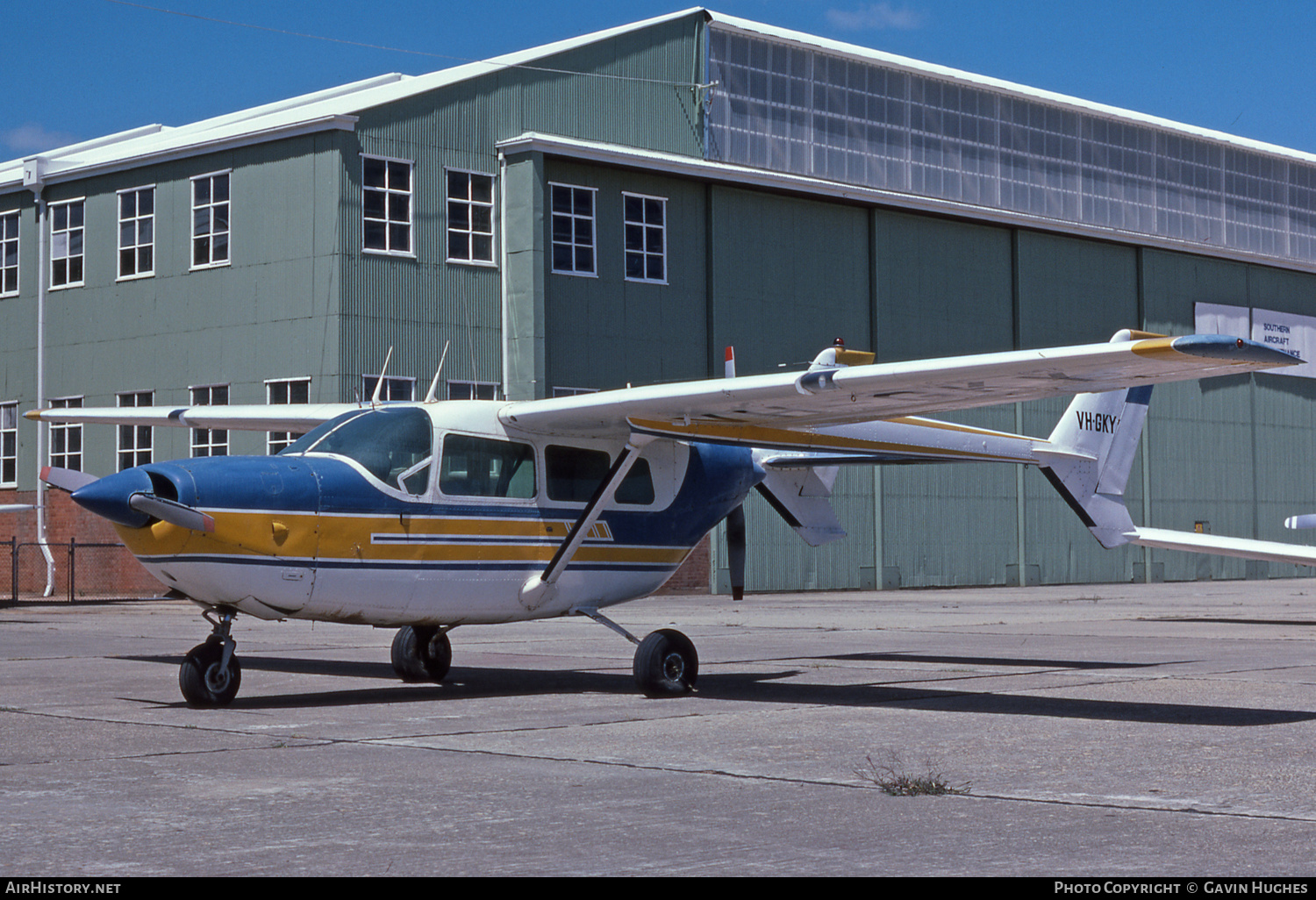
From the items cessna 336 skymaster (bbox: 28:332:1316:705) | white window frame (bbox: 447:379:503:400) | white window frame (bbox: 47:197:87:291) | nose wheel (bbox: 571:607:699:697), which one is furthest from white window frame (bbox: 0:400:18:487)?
nose wheel (bbox: 571:607:699:697)

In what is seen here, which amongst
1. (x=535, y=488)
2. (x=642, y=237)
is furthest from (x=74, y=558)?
(x=535, y=488)

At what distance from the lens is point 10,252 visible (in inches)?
1544

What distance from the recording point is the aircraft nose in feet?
34.9

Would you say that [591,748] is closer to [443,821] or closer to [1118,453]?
[443,821]

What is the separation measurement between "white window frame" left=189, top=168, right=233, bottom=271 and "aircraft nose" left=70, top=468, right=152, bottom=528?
25.3 metres

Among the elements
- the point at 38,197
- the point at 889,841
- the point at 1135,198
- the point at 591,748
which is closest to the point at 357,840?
the point at 889,841

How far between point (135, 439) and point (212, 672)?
2630 centimetres

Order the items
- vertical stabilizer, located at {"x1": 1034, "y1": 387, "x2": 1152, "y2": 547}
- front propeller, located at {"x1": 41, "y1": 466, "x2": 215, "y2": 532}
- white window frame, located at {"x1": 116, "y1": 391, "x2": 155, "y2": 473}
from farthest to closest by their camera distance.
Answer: white window frame, located at {"x1": 116, "y1": 391, "x2": 155, "y2": 473}
vertical stabilizer, located at {"x1": 1034, "y1": 387, "x2": 1152, "y2": 547}
front propeller, located at {"x1": 41, "y1": 466, "x2": 215, "y2": 532}

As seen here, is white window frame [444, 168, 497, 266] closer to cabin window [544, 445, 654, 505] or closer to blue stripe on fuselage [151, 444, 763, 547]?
blue stripe on fuselage [151, 444, 763, 547]

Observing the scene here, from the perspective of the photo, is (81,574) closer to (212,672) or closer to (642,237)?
(642,237)

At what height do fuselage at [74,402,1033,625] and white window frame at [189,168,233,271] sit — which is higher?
white window frame at [189,168,233,271]

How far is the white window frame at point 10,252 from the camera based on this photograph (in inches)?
1537

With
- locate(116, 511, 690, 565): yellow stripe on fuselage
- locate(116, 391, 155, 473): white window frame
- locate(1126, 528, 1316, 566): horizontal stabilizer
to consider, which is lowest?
locate(1126, 528, 1316, 566): horizontal stabilizer

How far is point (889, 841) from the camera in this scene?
20.4 feet
